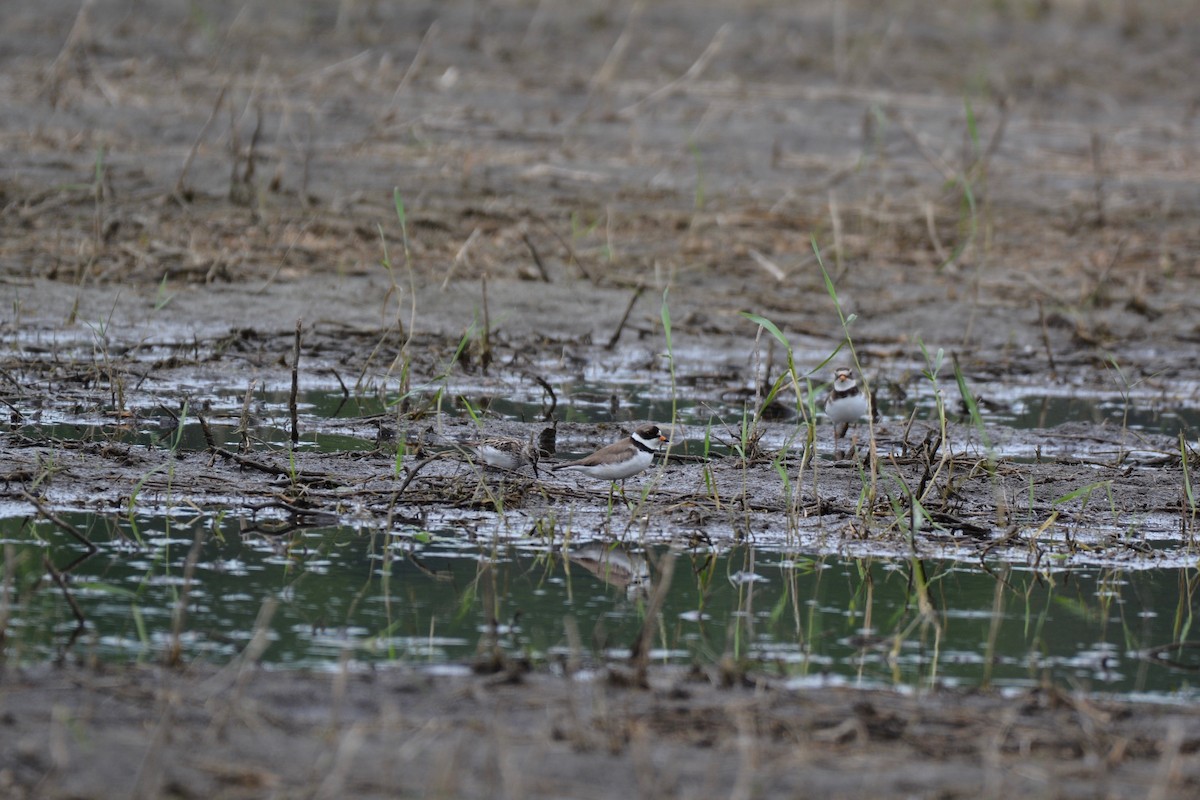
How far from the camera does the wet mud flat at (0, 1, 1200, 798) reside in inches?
164

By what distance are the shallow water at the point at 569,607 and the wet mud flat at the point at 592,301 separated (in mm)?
265

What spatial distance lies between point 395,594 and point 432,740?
161 centimetres

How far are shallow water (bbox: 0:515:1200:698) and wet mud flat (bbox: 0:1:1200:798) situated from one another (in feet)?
0.87

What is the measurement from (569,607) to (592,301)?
21.0ft

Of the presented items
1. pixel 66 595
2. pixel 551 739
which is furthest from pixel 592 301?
pixel 551 739

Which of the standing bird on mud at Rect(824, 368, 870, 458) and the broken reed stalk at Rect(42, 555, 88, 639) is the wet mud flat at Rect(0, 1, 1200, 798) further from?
the broken reed stalk at Rect(42, 555, 88, 639)

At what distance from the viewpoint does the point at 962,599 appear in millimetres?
5926

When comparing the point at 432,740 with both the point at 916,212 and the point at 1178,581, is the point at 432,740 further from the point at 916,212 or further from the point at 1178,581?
the point at 916,212

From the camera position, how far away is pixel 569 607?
560 centimetres

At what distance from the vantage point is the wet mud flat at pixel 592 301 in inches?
164

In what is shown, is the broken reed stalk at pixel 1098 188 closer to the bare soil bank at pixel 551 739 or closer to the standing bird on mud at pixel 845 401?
the standing bird on mud at pixel 845 401

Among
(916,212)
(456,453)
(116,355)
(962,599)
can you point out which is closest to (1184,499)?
(962,599)

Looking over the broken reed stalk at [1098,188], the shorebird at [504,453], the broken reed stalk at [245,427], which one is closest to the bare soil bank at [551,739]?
the shorebird at [504,453]

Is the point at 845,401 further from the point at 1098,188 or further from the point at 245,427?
the point at 1098,188
